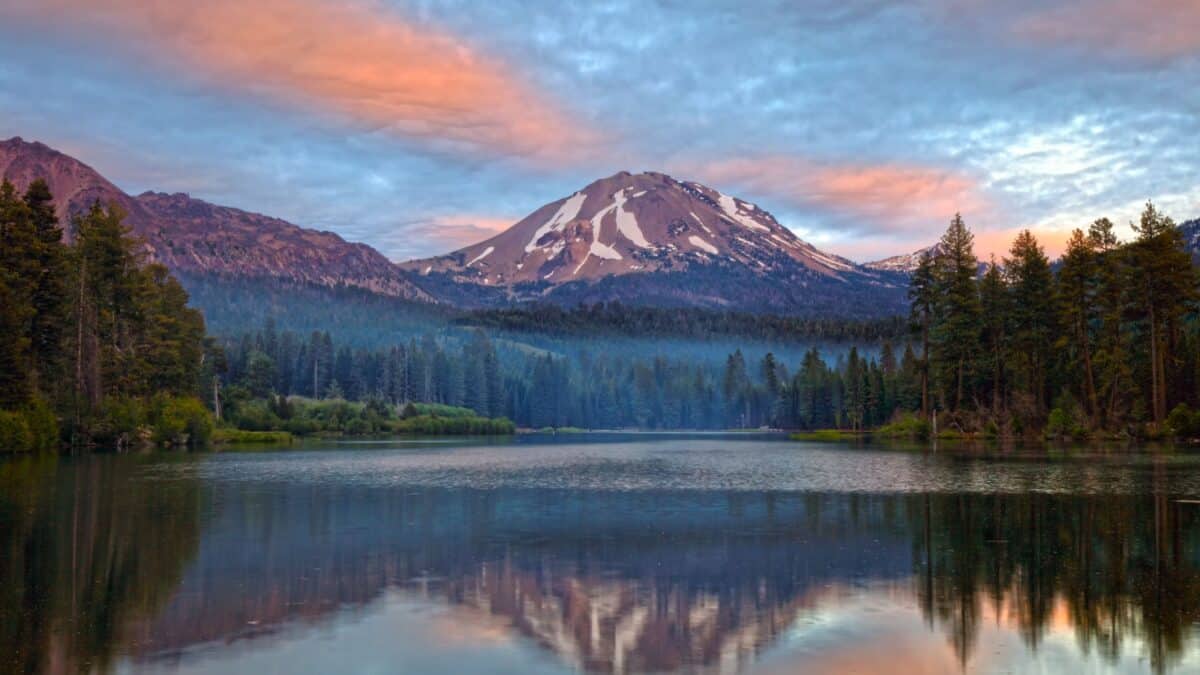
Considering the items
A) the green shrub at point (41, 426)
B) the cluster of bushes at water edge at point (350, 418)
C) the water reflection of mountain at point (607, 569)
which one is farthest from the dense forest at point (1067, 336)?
the cluster of bushes at water edge at point (350, 418)

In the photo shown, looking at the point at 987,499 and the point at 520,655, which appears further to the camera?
the point at 987,499

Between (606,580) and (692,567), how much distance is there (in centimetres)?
237

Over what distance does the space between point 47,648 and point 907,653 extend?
11929 millimetres

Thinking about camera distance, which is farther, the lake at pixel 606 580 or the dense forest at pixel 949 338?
the dense forest at pixel 949 338

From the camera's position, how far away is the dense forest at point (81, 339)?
217 feet

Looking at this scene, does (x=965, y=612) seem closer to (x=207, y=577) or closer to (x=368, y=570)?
(x=368, y=570)

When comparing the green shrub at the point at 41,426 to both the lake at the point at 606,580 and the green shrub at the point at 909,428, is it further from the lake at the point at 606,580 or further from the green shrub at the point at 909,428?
the green shrub at the point at 909,428

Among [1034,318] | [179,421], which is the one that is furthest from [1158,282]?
[179,421]

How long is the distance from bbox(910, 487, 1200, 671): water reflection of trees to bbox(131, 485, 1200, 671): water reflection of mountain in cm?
6

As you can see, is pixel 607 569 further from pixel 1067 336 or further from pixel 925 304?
pixel 925 304

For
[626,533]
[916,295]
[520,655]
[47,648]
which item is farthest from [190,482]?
[916,295]

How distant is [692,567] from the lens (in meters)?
19.8

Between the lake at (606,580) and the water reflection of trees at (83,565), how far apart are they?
0.27 feet

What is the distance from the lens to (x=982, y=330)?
9175 centimetres
